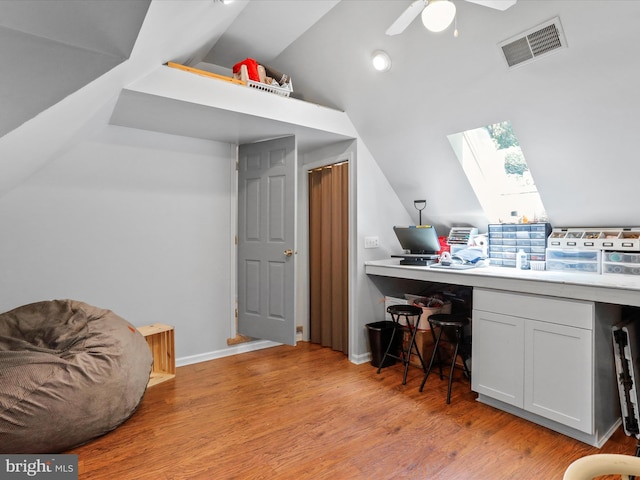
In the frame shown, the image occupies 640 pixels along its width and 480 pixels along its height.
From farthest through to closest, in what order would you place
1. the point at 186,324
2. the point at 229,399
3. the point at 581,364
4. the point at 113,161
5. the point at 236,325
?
the point at 236,325, the point at 186,324, the point at 113,161, the point at 229,399, the point at 581,364

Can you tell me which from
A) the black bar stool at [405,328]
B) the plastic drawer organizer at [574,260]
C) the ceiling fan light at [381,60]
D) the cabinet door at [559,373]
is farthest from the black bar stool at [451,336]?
the ceiling fan light at [381,60]

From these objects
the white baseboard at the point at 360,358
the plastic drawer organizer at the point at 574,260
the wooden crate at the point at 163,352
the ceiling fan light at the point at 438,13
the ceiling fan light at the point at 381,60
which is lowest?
the white baseboard at the point at 360,358

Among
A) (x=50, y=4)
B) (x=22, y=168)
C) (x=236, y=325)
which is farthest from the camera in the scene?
(x=236, y=325)

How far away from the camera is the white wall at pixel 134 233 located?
2750 mm

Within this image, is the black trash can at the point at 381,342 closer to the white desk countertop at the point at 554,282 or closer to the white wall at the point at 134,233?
the white desk countertop at the point at 554,282

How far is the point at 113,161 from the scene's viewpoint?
3.05 metres

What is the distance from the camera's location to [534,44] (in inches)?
81.9

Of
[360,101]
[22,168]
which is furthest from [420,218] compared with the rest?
Answer: [22,168]

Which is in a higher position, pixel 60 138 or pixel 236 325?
pixel 60 138

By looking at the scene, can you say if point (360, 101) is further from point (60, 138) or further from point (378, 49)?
point (60, 138)

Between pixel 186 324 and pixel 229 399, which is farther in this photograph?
pixel 186 324

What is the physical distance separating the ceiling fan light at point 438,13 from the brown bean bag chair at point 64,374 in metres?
2.50

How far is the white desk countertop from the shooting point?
6.35ft

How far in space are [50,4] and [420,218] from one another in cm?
336
